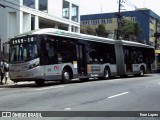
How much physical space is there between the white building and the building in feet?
107

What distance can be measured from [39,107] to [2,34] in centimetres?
2742

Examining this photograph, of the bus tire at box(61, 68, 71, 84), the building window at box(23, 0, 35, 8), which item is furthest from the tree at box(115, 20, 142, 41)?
the bus tire at box(61, 68, 71, 84)

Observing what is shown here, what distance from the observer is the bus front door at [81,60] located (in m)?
23.1

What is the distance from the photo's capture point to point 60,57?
2102 centimetres

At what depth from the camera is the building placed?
81.2m

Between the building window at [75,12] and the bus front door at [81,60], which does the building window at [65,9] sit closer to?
the building window at [75,12]

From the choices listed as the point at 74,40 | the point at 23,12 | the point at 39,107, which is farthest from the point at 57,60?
the point at 23,12

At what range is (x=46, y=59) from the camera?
19.8 metres

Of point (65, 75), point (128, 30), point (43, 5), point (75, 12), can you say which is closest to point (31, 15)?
point (43, 5)

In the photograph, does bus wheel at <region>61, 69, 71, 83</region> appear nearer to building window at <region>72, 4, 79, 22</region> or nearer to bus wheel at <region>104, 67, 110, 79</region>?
bus wheel at <region>104, 67, 110, 79</region>

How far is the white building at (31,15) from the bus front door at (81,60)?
1212 centimetres

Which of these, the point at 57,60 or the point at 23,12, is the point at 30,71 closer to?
the point at 57,60

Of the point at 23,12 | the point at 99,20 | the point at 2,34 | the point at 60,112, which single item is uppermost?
the point at 99,20

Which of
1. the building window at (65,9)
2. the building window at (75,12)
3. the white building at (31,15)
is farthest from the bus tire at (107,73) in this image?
the building window at (75,12)
